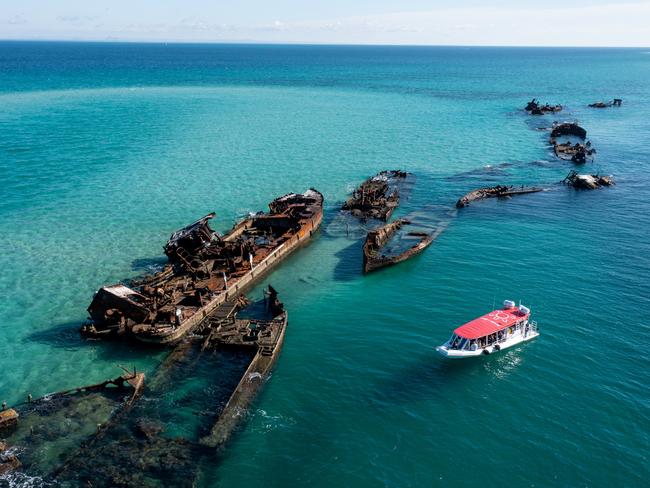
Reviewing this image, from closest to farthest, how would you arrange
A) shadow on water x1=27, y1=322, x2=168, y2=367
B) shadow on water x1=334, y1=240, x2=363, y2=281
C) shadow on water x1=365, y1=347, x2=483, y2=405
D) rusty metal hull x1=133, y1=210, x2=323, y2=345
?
1. shadow on water x1=365, y1=347, x2=483, y2=405
2. shadow on water x1=27, y1=322, x2=168, y2=367
3. rusty metal hull x1=133, y1=210, x2=323, y2=345
4. shadow on water x1=334, y1=240, x2=363, y2=281

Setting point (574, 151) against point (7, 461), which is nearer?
point (7, 461)

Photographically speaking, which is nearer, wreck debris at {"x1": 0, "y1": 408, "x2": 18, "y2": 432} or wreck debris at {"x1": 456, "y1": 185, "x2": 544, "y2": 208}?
wreck debris at {"x1": 0, "y1": 408, "x2": 18, "y2": 432}

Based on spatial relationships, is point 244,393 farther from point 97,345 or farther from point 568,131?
point 568,131

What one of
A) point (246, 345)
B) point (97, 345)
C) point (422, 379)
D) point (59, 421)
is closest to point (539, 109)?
point (422, 379)

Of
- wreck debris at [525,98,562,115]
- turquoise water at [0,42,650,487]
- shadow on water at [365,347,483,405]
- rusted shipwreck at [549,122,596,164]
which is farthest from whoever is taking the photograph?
wreck debris at [525,98,562,115]

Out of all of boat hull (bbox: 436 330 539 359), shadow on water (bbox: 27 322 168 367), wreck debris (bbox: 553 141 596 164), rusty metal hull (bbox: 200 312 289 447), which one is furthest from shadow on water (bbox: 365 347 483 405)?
wreck debris (bbox: 553 141 596 164)

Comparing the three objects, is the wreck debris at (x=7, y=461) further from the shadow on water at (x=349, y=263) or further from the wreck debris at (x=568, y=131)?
the wreck debris at (x=568, y=131)

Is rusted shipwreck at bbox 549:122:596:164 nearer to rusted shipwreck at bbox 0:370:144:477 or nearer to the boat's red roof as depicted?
the boat's red roof
